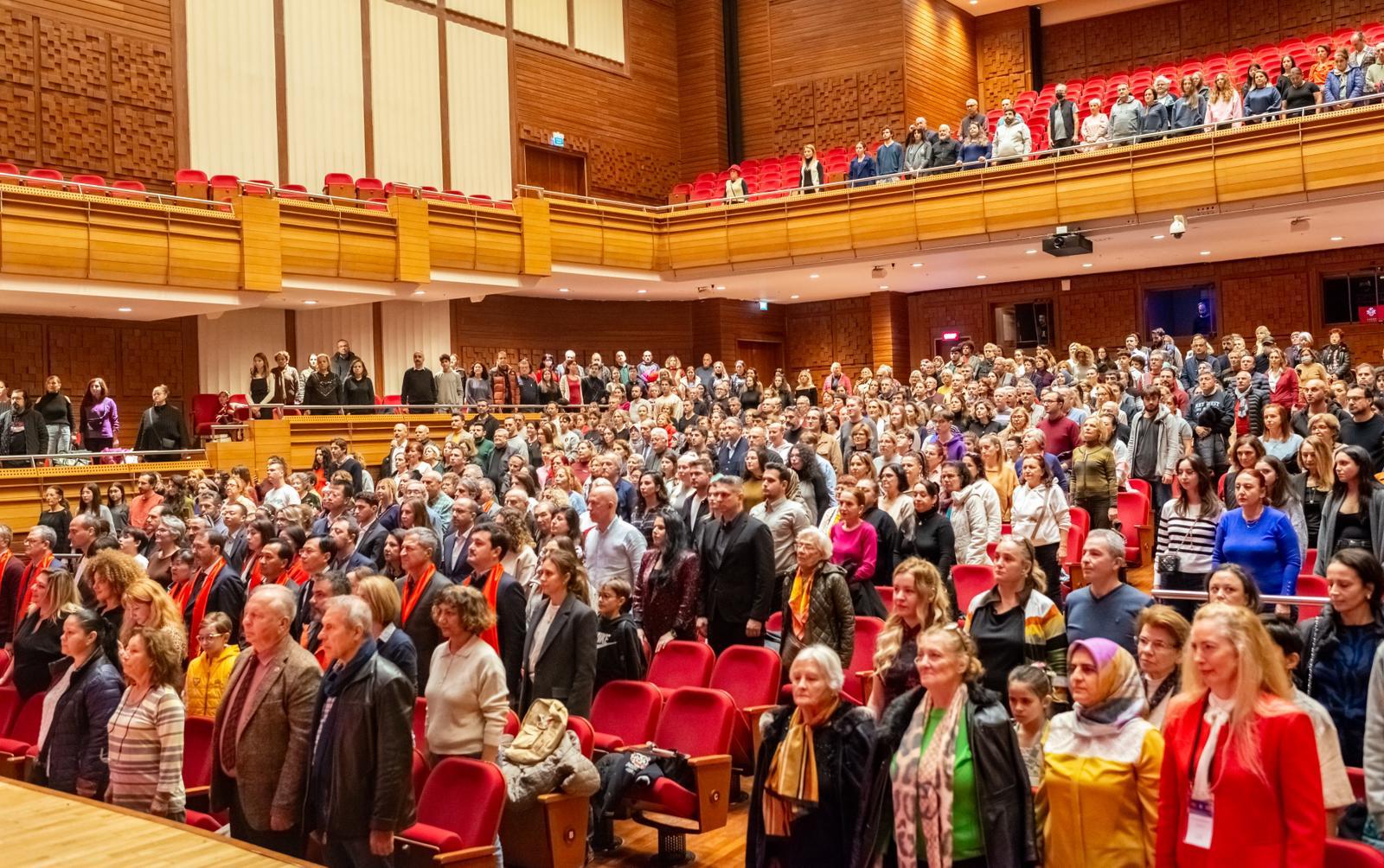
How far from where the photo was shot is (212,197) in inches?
474

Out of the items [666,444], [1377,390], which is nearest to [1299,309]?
[1377,390]

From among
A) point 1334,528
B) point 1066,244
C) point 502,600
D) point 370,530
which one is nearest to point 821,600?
point 502,600

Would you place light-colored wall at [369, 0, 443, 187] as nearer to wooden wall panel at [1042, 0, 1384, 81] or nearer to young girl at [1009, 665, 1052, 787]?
wooden wall panel at [1042, 0, 1384, 81]

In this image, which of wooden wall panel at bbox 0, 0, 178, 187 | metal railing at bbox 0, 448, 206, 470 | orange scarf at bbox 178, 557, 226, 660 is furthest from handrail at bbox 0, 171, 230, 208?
orange scarf at bbox 178, 557, 226, 660

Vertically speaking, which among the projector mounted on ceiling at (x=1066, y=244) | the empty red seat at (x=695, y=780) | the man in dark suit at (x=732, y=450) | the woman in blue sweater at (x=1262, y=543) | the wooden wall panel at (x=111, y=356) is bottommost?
the empty red seat at (x=695, y=780)

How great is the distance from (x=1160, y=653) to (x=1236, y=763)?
0.56 metres

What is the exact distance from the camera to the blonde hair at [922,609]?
3.15 meters

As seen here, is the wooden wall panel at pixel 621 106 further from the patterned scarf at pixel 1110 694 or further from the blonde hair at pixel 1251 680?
→ the blonde hair at pixel 1251 680

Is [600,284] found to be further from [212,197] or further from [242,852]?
[242,852]

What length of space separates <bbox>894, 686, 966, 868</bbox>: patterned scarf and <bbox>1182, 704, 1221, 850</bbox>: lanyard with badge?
466 millimetres

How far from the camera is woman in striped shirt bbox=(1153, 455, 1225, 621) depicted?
4.43m

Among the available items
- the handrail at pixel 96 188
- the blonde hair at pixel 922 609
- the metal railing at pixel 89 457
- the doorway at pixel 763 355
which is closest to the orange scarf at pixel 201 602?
the blonde hair at pixel 922 609

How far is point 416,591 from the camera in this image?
4.30m

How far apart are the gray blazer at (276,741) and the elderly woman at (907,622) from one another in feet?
5.00
